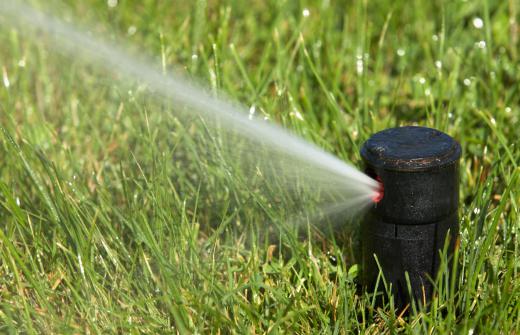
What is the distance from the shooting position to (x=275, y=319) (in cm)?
203

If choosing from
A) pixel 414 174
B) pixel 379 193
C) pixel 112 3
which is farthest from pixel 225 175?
pixel 112 3

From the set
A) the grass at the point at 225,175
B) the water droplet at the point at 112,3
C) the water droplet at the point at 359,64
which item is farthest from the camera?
the water droplet at the point at 112,3

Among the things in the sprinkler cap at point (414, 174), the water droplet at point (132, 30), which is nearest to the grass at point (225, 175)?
the water droplet at point (132, 30)

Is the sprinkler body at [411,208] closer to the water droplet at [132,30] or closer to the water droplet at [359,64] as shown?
the water droplet at [359,64]

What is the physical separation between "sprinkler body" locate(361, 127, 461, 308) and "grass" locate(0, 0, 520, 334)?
0.24ft

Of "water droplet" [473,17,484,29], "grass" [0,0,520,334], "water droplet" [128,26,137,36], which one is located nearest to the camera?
"grass" [0,0,520,334]

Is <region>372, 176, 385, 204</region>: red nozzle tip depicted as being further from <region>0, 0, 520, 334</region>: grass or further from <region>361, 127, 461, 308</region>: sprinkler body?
<region>0, 0, 520, 334</region>: grass

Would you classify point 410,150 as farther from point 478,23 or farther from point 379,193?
point 478,23

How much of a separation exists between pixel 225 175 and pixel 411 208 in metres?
0.70

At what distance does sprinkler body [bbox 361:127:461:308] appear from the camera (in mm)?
1862

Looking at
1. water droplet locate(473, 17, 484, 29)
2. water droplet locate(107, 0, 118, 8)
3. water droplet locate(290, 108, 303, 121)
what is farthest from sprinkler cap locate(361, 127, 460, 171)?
water droplet locate(107, 0, 118, 8)

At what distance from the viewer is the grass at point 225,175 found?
199 centimetres

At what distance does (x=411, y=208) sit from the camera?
1.89m

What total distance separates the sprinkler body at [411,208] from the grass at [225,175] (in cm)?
7
